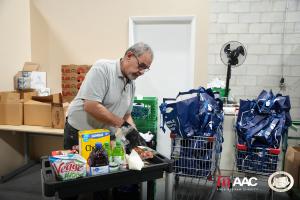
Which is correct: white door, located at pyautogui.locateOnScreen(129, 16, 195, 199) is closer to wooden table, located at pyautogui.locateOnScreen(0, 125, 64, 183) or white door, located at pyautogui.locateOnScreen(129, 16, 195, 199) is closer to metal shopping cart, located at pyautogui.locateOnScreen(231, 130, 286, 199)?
wooden table, located at pyautogui.locateOnScreen(0, 125, 64, 183)

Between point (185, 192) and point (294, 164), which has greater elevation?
point (294, 164)

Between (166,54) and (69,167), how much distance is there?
2718 millimetres

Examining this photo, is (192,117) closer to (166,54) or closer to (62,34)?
(166,54)

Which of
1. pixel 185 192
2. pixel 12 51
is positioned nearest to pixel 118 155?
pixel 185 192

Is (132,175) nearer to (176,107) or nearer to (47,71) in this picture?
(176,107)

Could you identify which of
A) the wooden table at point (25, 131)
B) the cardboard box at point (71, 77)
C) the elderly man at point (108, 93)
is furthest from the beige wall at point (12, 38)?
the elderly man at point (108, 93)

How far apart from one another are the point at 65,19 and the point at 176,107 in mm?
2568

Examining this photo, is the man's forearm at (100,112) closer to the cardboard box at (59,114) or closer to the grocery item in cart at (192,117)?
the grocery item in cart at (192,117)

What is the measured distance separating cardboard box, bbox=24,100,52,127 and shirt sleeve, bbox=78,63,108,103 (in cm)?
166

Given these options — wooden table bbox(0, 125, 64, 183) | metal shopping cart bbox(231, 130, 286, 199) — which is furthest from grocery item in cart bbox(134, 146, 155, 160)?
wooden table bbox(0, 125, 64, 183)

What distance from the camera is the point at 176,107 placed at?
2.20 m

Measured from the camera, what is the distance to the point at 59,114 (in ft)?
10.8

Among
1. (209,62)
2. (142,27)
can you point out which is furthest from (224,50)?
(142,27)

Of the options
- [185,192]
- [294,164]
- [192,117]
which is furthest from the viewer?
[185,192]
